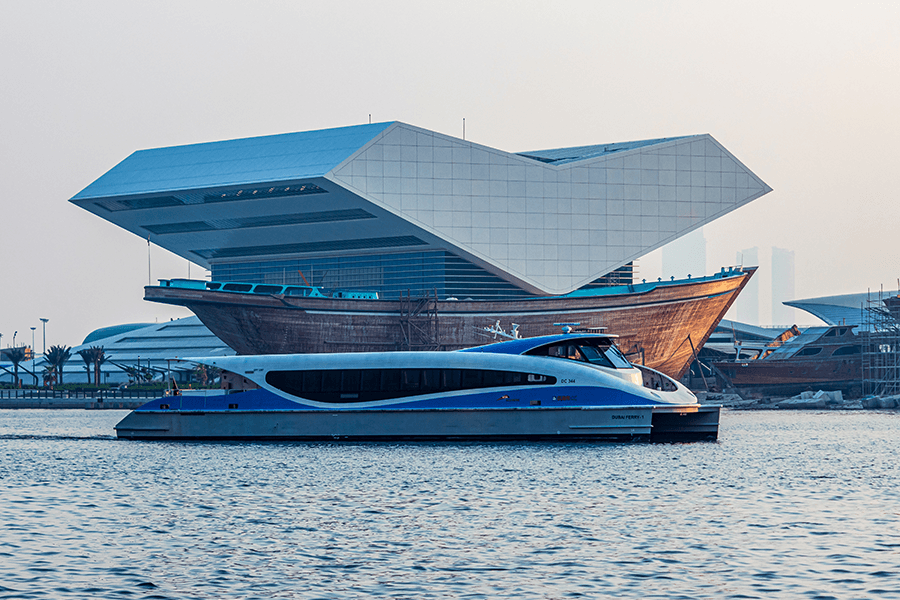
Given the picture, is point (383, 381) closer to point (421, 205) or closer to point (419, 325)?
point (419, 325)

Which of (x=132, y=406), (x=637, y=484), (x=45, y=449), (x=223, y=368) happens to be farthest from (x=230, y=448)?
(x=132, y=406)

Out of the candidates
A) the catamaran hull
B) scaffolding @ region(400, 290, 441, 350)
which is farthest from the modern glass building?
the catamaran hull

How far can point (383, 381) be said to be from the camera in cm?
6094

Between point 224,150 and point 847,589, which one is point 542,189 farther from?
point 847,589

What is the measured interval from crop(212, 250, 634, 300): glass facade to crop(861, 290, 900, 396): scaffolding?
38589 millimetres

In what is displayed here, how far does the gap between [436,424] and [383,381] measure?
3.64 metres

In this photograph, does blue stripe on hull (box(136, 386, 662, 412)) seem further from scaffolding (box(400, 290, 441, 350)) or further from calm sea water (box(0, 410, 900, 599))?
scaffolding (box(400, 290, 441, 350))

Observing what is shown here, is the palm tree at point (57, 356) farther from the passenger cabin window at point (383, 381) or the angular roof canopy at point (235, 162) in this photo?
the passenger cabin window at point (383, 381)

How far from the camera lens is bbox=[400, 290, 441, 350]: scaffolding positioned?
134m

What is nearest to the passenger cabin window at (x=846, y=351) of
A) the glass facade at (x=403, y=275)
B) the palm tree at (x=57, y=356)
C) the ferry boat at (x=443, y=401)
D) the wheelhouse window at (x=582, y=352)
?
the glass facade at (x=403, y=275)

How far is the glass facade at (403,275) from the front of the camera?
15400cm

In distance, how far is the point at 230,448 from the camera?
58875mm

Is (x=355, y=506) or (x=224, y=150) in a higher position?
(x=224, y=150)

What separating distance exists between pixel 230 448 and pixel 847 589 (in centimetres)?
4000
